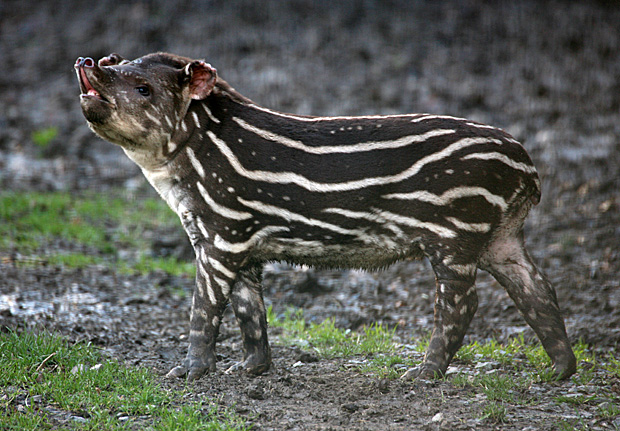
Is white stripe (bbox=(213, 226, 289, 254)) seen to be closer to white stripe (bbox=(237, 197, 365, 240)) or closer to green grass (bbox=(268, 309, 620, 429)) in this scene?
white stripe (bbox=(237, 197, 365, 240))

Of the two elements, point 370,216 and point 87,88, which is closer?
point 87,88

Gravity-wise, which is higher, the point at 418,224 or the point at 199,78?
the point at 199,78

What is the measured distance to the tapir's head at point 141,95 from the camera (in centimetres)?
499

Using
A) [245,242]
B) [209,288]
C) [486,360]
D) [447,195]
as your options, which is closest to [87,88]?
[245,242]

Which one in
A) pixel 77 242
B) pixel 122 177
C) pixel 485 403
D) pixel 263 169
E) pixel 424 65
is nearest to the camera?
pixel 485 403

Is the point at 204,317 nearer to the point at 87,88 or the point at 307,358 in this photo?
the point at 307,358

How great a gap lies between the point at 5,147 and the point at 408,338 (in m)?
8.19

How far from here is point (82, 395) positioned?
16.3ft

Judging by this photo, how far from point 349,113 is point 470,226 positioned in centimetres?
772

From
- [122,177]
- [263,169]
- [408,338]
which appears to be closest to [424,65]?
[122,177]

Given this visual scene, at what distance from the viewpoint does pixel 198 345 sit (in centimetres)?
540

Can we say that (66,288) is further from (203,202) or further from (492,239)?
(492,239)

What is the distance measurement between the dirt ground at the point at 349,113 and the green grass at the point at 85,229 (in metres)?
0.28

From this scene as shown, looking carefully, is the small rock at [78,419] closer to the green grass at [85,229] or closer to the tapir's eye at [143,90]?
the tapir's eye at [143,90]
